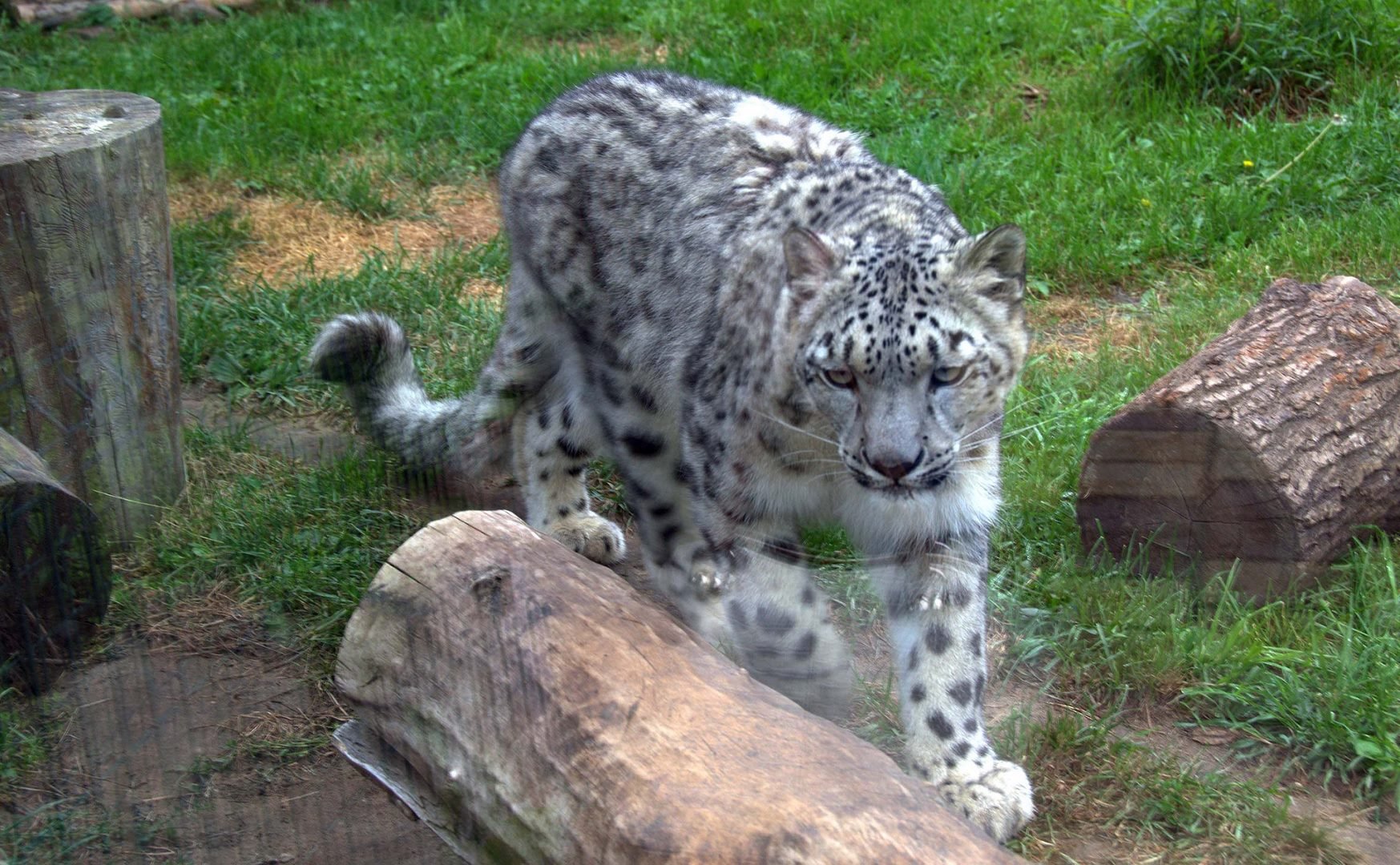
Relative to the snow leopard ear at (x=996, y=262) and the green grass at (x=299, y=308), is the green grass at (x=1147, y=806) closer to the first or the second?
the snow leopard ear at (x=996, y=262)

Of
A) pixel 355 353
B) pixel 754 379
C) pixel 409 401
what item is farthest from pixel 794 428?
pixel 355 353

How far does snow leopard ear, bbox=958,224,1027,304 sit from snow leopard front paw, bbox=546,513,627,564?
1948 mm

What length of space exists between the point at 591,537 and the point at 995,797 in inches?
80.8

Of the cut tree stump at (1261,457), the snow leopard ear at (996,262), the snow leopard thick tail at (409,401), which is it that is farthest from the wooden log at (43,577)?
the cut tree stump at (1261,457)

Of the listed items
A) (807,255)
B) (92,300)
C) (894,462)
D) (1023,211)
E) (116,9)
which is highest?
(807,255)

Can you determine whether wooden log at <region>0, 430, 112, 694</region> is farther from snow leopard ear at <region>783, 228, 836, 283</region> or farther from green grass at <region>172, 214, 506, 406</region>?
snow leopard ear at <region>783, 228, 836, 283</region>

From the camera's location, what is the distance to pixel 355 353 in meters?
4.48

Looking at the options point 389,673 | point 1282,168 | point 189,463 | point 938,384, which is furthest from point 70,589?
point 1282,168

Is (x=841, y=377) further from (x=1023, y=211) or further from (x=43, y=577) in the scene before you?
(x=1023, y=211)

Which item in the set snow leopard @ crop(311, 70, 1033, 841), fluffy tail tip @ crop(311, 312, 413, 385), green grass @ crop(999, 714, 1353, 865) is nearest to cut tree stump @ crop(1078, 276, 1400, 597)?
snow leopard @ crop(311, 70, 1033, 841)

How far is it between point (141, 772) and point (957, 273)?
7.33ft

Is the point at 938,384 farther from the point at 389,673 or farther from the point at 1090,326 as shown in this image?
the point at 1090,326

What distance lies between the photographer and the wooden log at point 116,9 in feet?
33.4

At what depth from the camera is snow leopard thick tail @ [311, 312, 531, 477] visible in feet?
13.5
